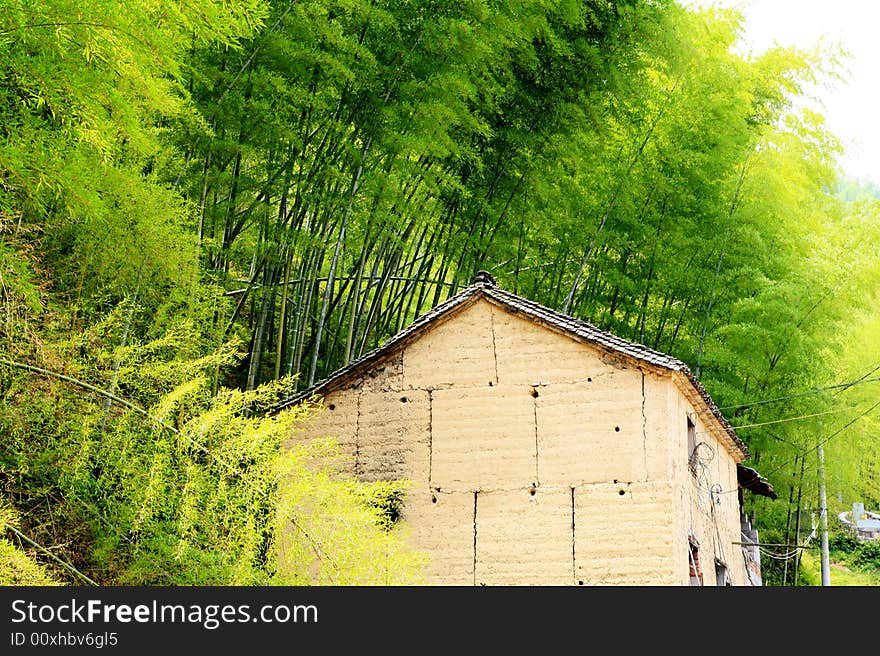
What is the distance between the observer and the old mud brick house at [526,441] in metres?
8.45

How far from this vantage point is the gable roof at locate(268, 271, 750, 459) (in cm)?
859

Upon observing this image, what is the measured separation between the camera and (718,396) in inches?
481

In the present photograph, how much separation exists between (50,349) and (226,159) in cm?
258

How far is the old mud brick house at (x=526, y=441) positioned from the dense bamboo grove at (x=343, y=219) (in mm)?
943

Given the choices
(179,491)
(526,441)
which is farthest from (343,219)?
(179,491)

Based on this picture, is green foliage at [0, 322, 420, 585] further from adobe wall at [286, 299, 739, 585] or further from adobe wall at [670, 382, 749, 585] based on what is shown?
adobe wall at [670, 382, 749, 585]

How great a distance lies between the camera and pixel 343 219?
9.09 metres

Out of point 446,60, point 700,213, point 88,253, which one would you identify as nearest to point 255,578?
point 88,253

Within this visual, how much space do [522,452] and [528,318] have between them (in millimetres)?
1146

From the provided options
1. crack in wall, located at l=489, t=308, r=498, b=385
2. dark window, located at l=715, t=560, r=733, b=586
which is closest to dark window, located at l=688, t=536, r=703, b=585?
dark window, located at l=715, t=560, r=733, b=586

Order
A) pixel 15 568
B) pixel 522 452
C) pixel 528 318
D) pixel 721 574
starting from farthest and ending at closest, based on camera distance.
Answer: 1. pixel 721 574
2. pixel 528 318
3. pixel 522 452
4. pixel 15 568

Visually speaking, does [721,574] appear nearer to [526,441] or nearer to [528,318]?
[526,441]

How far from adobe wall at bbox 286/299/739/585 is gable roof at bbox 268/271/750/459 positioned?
0.10m

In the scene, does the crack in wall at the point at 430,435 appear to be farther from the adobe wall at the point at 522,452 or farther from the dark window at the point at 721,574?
the dark window at the point at 721,574
